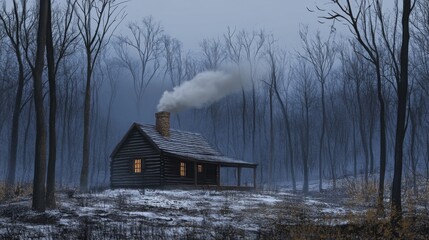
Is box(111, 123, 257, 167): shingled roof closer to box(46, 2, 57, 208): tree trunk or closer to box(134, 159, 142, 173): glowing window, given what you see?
box(134, 159, 142, 173): glowing window

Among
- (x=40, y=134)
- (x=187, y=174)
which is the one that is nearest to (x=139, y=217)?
(x=40, y=134)

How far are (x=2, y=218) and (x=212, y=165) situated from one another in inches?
953

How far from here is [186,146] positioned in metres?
37.1

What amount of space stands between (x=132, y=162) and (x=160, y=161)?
3.27 m

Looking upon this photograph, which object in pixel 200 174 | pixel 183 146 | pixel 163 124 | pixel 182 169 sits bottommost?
pixel 200 174

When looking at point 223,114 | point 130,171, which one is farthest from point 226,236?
point 223,114

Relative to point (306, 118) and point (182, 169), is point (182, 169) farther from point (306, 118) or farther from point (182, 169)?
point (306, 118)

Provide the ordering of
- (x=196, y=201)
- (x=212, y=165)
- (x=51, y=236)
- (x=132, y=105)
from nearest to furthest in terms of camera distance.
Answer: (x=51, y=236) < (x=196, y=201) < (x=212, y=165) < (x=132, y=105)

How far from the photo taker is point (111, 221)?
48.8ft

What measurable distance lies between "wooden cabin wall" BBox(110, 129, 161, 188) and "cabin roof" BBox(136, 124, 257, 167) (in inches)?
28.9

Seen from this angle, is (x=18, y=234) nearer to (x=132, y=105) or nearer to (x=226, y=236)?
(x=226, y=236)

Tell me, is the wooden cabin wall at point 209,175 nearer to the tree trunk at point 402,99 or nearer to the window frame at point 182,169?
the window frame at point 182,169

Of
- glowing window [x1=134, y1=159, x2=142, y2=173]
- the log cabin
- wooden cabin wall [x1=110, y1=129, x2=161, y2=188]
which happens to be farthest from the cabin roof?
glowing window [x1=134, y1=159, x2=142, y2=173]

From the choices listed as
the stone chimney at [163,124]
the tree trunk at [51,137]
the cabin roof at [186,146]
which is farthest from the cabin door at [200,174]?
the tree trunk at [51,137]
